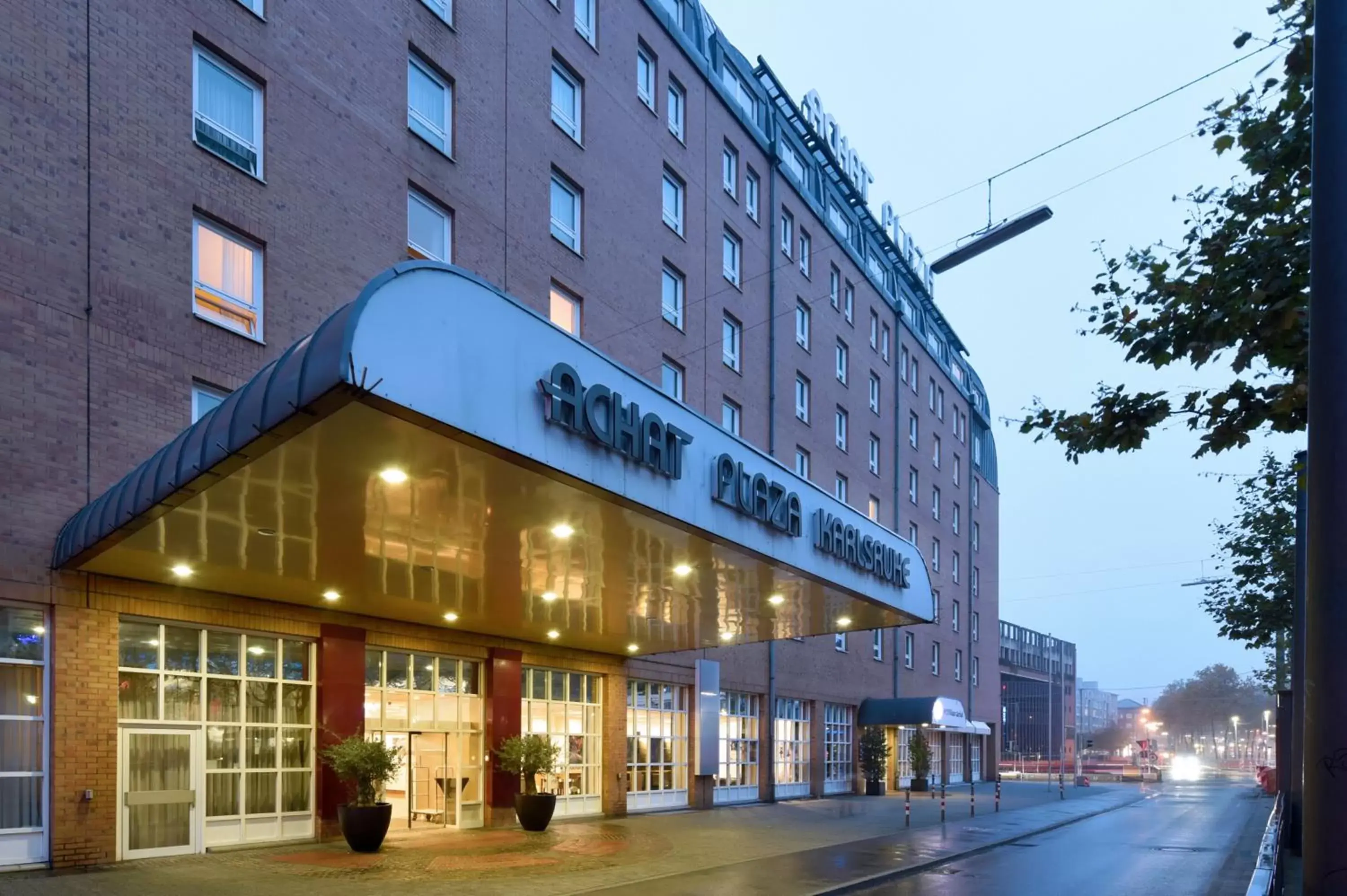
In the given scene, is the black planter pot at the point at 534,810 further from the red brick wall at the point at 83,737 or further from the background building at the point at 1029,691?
the background building at the point at 1029,691

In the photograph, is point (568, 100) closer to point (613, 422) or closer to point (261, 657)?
point (261, 657)

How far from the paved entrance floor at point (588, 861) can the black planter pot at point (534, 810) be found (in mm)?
323

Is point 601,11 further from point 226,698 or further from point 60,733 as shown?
point 60,733

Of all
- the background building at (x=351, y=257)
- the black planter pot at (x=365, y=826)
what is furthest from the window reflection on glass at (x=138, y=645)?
the black planter pot at (x=365, y=826)

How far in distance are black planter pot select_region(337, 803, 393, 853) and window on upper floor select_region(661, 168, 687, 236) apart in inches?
664

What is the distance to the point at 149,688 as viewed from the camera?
1630cm

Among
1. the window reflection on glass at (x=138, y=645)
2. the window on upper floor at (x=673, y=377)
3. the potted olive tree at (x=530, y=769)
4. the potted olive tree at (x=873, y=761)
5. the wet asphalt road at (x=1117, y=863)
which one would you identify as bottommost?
the potted olive tree at (x=873, y=761)

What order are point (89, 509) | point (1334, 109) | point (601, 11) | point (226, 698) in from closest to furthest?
point (1334, 109) < point (89, 509) < point (226, 698) < point (601, 11)

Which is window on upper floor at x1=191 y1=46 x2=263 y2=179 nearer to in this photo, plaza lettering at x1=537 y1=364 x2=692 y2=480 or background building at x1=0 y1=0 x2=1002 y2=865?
background building at x1=0 y1=0 x2=1002 y2=865

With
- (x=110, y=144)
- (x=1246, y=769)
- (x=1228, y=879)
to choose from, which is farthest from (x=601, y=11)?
(x=1246, y=769)

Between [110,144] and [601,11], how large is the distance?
14199 millimetres

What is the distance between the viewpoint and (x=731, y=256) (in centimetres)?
3416

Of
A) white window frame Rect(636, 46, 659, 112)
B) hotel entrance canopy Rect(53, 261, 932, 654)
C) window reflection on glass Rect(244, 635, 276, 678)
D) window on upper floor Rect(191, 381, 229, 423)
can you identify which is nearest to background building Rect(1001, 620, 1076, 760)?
white window frame Rect(636, 46, 659, 112)

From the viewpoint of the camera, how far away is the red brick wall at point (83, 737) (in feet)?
47.1
